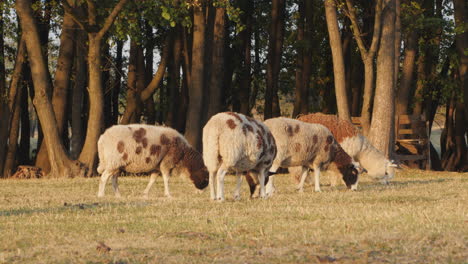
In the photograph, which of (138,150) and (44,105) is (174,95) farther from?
(138,150)

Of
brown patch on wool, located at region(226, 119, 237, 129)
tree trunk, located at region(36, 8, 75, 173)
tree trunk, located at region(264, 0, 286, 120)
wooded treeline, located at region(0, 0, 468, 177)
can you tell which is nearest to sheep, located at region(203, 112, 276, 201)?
brown patch on wool, located at region(226, 119, 237, 129)

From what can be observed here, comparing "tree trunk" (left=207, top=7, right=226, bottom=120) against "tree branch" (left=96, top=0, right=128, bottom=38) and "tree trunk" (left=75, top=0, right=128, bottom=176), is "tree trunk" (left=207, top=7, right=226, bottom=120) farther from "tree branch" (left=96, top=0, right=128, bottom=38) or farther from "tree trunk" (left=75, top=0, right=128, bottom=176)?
"tree branch" (left=96, top=0, right=128, bottom=38)

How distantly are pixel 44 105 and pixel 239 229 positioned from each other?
1622 cm

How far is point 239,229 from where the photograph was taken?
11.2 meters

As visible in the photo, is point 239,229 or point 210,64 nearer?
point 239,229

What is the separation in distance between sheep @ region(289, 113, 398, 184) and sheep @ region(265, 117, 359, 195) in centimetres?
237

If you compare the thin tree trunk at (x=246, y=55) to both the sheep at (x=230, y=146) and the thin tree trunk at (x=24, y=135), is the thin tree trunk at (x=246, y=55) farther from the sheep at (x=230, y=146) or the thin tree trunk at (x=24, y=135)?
the sheep at (x=230, y=146)

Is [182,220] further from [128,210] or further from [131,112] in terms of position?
[131,112]

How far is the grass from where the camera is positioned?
919 cm

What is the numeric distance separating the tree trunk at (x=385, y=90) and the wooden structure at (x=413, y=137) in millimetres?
5814

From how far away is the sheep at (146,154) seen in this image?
1747cm

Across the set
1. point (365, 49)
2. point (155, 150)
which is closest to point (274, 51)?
point (365, 49)

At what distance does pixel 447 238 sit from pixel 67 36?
2117 cm

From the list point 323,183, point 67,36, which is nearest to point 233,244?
A: point 323,183
